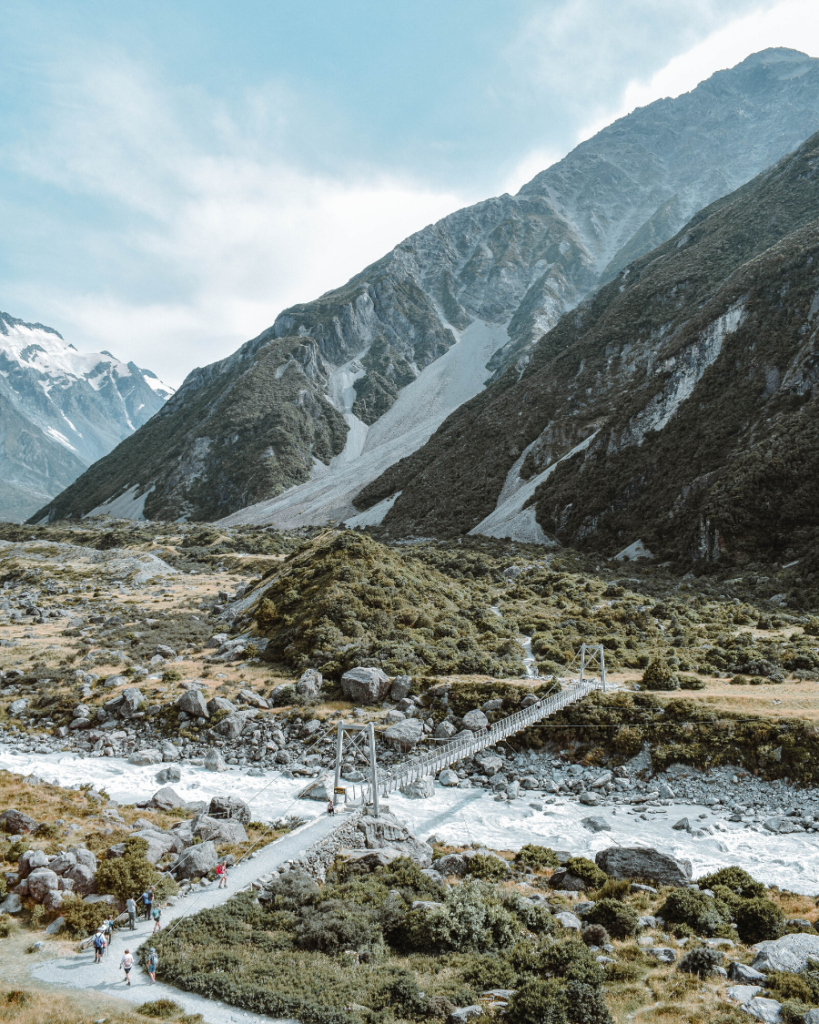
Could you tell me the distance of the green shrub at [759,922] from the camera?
15539 mm


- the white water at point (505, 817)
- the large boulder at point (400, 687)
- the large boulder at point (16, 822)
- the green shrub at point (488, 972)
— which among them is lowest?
the white water at point (505, 817)

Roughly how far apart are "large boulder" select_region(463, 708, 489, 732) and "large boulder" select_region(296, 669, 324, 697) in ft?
30.3

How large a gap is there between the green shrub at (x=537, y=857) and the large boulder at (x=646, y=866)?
1.66 metres

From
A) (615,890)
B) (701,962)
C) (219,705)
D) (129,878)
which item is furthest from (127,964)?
(219,705)

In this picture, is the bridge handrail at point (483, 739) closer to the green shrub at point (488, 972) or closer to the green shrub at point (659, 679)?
the green shrub at point (659, 679)

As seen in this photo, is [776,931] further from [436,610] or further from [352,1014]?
[436,610]

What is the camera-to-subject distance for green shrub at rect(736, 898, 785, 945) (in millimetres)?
15539

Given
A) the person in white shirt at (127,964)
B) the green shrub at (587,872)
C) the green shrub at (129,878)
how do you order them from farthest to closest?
the green shrub at (587,872) < the green shrub at (129,878) < the person in white shirt at (127,964)

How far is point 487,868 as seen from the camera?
19.5m

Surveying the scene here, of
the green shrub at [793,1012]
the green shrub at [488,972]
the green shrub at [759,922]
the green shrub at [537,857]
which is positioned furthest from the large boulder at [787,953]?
the green shrub at [537,857]

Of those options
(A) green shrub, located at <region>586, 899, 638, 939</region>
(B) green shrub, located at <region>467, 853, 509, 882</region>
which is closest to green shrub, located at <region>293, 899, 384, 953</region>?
(B) green shrub, located at <region>467, 853, 509, 882</region>

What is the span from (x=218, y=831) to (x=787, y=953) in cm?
1725

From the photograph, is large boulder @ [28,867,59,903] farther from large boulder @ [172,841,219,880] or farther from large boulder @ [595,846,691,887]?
large boulder @ [595,846,691,887]

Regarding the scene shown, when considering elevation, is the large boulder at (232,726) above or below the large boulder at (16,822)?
above
